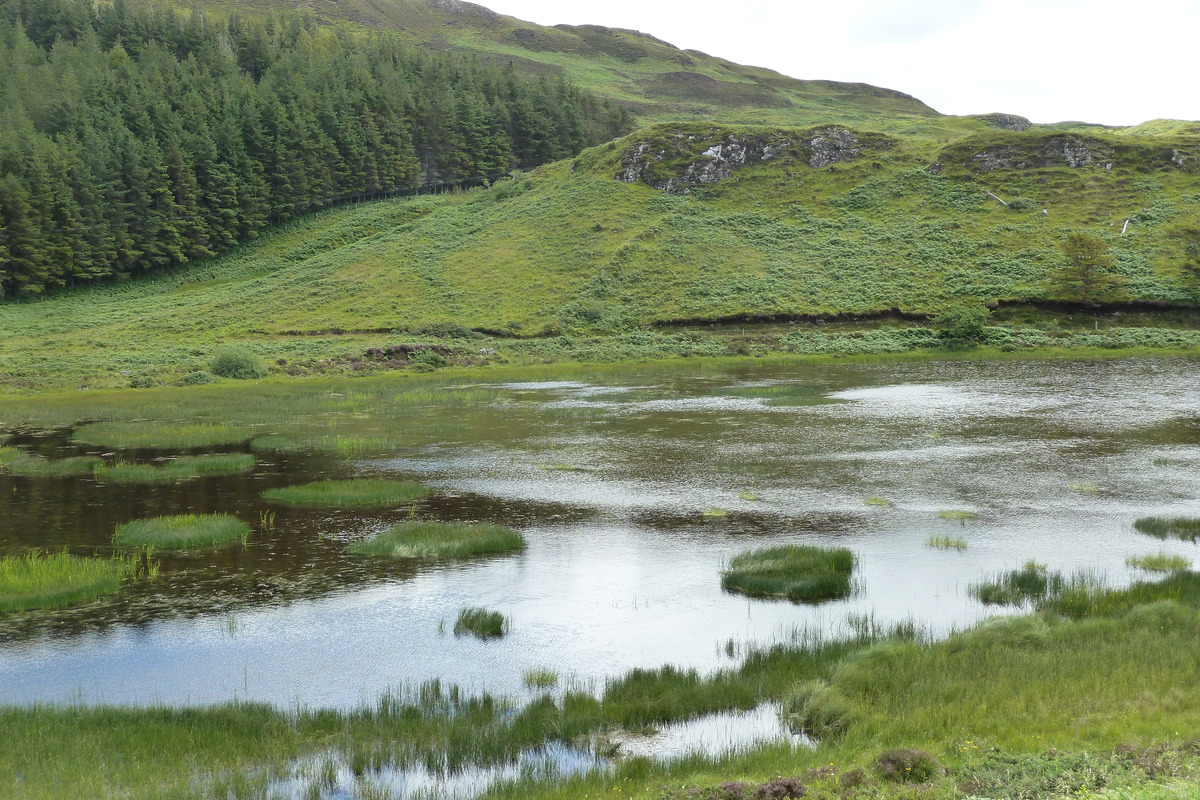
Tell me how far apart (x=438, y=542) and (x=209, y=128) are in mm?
120995

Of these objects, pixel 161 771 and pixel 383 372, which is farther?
pixel 383 372

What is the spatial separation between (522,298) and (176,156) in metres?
55.0

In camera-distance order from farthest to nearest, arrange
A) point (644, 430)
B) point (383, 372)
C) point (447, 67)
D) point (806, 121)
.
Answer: point (806, 121), point (447, 67), point (383, 372), point (644, 430)

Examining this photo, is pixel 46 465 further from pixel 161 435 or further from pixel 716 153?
pixel 716 153

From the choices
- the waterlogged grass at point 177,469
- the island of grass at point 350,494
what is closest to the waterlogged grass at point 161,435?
the waterlogged grass at point 177,469

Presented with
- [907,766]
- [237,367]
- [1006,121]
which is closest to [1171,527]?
[907,766]

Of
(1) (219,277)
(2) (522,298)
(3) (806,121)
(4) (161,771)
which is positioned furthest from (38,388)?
(3) (806,121)

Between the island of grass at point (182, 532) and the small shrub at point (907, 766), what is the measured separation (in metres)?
17.8

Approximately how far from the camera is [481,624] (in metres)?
16.7

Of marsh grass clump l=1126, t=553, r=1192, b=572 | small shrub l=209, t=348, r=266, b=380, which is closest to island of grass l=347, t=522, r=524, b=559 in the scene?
marsh grass clump l=1126, t=553, r=1192, b=572

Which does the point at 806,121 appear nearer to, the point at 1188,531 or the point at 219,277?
the point at 219,277

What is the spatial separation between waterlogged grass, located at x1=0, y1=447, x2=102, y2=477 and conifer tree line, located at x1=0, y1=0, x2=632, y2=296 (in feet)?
233

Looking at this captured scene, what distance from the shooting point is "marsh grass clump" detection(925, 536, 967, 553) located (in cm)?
2144

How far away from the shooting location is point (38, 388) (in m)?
60.5
